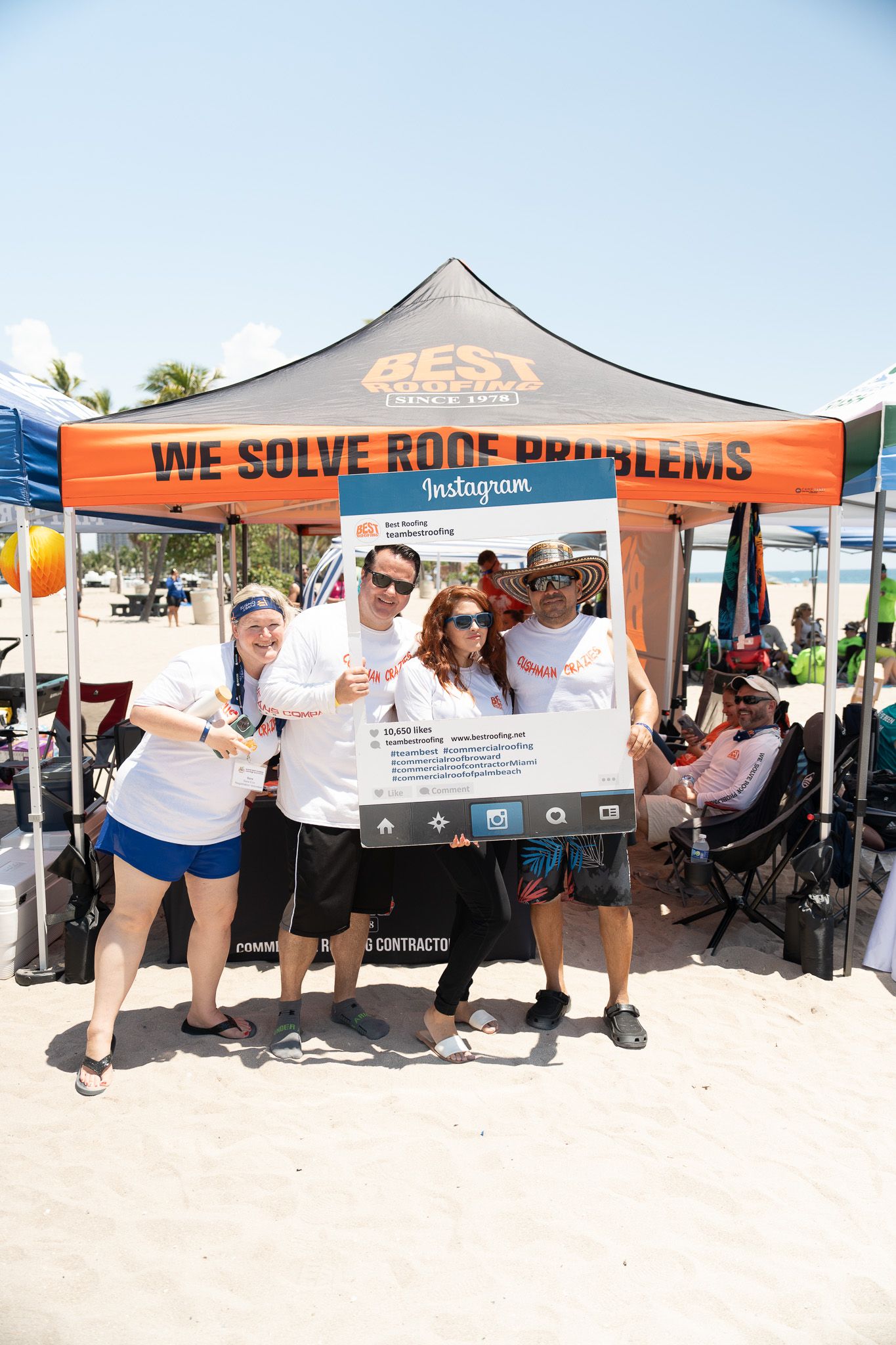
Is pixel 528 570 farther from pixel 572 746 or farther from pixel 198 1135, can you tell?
pixel 198 1135

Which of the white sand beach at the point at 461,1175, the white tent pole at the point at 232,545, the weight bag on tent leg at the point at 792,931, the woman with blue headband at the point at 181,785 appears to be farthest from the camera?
the white tent pole at the point at 232,545

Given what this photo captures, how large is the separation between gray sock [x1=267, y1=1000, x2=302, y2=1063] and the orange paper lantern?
3802mm

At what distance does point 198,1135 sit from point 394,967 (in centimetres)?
135

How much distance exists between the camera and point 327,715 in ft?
9.55

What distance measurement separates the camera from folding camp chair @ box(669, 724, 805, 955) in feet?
→ 13.2

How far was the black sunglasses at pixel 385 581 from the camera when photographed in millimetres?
2828

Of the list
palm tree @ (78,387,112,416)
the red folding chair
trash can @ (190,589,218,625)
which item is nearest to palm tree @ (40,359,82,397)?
palm tree @ (78,387,112,416)

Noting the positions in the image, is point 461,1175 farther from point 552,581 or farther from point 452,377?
point 452,377

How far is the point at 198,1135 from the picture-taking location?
105 inches

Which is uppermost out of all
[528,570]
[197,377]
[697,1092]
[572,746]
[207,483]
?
[197,377]

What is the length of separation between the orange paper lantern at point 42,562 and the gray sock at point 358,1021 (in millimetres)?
3820

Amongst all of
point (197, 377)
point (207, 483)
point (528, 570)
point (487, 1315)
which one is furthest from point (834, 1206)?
point (197, 377)

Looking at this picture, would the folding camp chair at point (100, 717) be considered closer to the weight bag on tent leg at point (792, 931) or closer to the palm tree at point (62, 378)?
the weight bag on tent leg at point (792, 931)

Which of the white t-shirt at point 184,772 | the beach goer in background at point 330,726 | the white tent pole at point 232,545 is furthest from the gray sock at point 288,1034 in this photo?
the white tent pole at point 232,545
